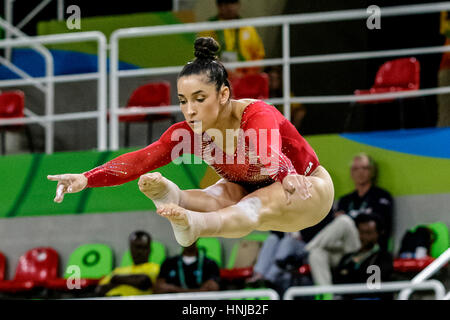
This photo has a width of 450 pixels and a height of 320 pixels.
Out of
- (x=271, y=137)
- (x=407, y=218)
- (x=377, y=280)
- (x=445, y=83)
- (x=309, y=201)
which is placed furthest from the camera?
(x=445, y=83)

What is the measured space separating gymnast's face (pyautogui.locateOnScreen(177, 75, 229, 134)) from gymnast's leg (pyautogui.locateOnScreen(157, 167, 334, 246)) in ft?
1.14

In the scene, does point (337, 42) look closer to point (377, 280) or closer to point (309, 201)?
point (377, 280)

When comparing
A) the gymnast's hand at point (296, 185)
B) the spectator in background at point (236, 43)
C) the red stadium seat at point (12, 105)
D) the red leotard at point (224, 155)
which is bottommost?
the gymnast's hand at point (296, 185)

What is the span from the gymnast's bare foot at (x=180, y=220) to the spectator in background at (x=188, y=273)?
2595 millimetres

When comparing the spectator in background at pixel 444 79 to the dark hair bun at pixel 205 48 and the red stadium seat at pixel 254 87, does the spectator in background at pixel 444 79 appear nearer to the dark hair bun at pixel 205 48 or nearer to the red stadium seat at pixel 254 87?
the red stadium seat at pixel 254 87

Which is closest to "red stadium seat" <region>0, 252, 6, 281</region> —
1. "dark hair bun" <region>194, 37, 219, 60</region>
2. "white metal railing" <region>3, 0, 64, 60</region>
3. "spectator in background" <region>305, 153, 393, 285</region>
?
"white metal railing" <region>3, 0, 64, 60</region>

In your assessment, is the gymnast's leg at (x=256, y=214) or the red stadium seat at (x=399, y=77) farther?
the red stadium seat at (x=399, y=77)

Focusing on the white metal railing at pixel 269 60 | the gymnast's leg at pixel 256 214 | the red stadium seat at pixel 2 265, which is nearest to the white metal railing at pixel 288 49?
the white metal railing at pixel 269 60

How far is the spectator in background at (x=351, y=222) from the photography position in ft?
17.9

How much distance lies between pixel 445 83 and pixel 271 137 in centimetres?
363

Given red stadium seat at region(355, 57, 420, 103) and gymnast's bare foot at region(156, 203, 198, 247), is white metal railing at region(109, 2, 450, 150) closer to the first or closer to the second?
red stadium seat at region(355, 57, 420, 103)

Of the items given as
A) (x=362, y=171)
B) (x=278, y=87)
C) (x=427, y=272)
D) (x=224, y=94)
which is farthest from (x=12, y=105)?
(x=224, y=94)

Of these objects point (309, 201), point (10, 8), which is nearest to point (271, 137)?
point (309, 201)
